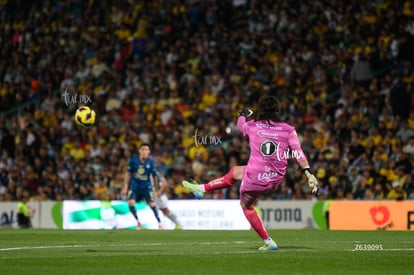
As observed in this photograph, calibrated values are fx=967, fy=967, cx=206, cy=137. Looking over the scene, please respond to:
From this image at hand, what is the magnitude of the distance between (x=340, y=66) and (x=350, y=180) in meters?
4.69

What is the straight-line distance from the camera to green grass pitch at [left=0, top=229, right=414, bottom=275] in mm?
12266

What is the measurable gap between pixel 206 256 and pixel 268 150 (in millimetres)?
2191

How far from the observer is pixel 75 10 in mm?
38719

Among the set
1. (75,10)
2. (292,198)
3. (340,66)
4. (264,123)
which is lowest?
(292,198)

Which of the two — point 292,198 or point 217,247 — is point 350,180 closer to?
point 292,198

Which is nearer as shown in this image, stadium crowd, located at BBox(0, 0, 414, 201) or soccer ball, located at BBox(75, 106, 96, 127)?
soccer ball, located at BBox(75, 106, 96, 127)

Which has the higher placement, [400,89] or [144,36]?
[144,36]

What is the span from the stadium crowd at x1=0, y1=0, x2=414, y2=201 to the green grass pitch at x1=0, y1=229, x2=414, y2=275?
9.22 m

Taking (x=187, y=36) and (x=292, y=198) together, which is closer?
(x=292, y=198)

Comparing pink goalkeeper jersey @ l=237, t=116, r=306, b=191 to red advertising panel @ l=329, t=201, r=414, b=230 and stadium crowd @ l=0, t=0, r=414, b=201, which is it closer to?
red advertising panel @ l=329, t=201, r=414, b=230

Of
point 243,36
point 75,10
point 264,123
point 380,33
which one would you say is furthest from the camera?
point 75,10

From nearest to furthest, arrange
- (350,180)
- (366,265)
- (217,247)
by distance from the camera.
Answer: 1. (366,265)
2. (217,247)
3. (350,180)

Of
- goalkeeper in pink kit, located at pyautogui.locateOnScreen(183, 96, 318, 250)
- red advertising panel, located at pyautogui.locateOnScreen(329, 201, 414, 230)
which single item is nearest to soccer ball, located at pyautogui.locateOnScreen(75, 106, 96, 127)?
goalkeeper in pink kit, located at pyautogui.locateOnScreen(183, 96, 318, 250)

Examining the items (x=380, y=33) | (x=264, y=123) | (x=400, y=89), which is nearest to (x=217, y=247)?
(x=264, y=123)
